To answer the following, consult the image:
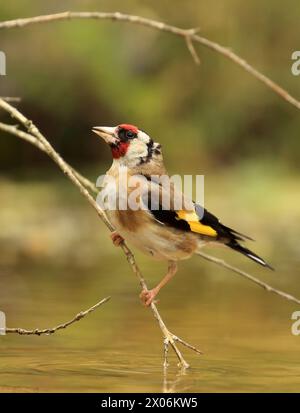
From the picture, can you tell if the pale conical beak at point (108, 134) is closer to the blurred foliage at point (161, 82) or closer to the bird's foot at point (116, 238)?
the bird's foot at point (116, 238)

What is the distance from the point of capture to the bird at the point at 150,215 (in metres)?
5.43

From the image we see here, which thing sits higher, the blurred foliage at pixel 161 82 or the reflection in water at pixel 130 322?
the blurred foliage at pixel 161 82

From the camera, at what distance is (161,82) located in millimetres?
14695

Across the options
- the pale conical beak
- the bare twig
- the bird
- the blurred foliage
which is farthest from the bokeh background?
the bare twig

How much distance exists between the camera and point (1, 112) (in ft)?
43.5

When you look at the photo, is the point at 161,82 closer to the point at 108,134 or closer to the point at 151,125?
the point at 151,125

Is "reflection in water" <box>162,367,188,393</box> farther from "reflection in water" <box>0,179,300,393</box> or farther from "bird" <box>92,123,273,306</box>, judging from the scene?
"bird" <box>92,123,273,306</box>

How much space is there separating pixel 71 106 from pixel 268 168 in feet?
8.67

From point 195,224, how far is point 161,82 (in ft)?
30.4

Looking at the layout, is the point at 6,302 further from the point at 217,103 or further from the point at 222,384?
the point at 217,103

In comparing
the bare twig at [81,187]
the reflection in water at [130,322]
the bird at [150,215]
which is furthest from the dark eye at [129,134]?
the reflection in water at [130,322]

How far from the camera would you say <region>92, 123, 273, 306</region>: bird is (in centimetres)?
543

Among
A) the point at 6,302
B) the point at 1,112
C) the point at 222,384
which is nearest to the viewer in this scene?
the point at 222,384
